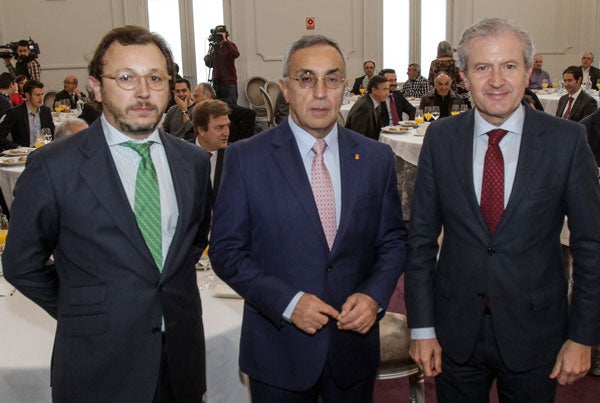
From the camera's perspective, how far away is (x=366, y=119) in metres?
6.91

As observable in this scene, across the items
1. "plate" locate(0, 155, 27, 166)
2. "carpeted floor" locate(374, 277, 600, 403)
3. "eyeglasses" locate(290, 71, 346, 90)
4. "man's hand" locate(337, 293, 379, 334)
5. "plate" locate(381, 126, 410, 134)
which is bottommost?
"carpeted floor" locate(374, 277, 600, 403)

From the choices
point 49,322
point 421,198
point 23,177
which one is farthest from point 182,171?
point 49,322

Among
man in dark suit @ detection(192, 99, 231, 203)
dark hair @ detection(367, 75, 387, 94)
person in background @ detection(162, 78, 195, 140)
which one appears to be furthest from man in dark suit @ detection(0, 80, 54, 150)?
dark hair @ detection(367, 75, 387, 94)

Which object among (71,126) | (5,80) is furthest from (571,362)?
(5,80)

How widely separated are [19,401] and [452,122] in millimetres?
1509

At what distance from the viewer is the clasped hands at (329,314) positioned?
1613 mm

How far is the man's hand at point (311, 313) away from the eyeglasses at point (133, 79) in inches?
25.9

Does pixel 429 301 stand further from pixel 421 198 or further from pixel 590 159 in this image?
pixel 590 159

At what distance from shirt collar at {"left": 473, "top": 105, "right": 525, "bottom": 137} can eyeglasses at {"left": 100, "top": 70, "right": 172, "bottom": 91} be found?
2.75ft

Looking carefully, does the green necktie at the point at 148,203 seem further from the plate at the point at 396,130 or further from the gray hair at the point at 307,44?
the plate at the point at 396,130

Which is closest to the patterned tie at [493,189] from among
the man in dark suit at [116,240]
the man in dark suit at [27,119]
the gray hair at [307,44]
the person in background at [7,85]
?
the gray hair at [307,44]

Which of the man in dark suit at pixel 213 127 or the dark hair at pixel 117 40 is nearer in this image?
the dark hair at pixel 117 40

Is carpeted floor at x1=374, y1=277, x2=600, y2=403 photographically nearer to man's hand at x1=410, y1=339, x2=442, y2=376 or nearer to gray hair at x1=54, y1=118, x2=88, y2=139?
man's hand at x1=410, y1=339, x2=442, y2=376

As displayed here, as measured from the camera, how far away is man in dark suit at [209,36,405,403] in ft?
5.55
